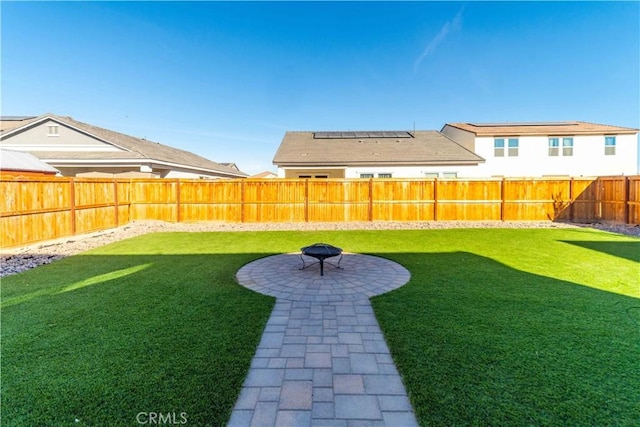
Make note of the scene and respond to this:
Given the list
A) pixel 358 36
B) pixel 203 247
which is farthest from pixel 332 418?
pixel 358 36

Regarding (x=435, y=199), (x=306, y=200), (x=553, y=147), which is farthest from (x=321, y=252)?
(x=553, y=147)

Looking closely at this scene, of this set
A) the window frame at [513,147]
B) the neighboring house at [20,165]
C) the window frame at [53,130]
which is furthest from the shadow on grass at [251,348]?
the window frame at [513,147]

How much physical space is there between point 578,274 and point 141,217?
15.4 m

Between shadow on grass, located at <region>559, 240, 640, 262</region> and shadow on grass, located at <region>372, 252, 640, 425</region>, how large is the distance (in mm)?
3740

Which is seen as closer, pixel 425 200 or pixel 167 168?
pixel 425 200

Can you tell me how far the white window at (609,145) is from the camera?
2006 cm

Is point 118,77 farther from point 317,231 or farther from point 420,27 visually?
point 420,27

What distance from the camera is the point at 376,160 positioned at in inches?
691

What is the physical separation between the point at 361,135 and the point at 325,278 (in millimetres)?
18313

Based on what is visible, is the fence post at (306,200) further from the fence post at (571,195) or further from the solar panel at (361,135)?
the fence post at (571,195)

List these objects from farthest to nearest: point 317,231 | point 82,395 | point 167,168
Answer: point 167,168
point 317,231
point 82,395

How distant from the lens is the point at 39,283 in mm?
5418

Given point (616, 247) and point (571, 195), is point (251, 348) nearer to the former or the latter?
point (616, 247)

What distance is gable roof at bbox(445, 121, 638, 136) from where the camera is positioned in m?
19.9
